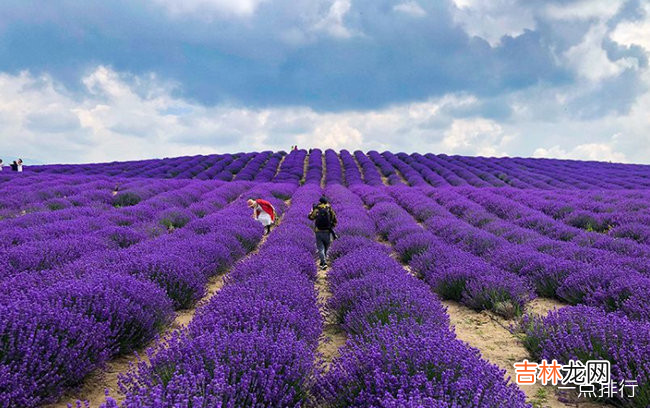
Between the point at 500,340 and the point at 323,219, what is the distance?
3.38 meters

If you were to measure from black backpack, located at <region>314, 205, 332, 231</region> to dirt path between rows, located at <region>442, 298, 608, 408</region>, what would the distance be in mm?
2389

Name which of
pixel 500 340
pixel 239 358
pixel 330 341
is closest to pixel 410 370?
pixel 239 358

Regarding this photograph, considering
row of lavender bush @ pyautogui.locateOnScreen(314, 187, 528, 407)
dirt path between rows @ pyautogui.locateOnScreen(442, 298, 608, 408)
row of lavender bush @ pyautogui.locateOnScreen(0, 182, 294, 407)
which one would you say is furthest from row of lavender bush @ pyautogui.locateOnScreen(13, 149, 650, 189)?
row of lavender bush @ pyautogui.locateOnScreen(314, 187, 528, 407)

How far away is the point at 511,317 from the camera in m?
3.90

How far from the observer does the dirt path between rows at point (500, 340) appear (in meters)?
2.48

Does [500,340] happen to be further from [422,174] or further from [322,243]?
[422,174]

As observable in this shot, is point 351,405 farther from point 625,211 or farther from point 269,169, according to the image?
point 269,169

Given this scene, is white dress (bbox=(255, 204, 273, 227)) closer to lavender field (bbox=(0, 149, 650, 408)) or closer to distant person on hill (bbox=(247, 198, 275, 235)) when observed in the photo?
distant person on hill (bbox=(247, 198, 275, 235))

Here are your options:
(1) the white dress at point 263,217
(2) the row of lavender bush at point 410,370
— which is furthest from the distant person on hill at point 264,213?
(2) the row of lavender bush at point 410,370

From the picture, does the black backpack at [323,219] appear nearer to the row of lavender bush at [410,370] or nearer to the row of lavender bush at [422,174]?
the row of lavender bush at [410,370]

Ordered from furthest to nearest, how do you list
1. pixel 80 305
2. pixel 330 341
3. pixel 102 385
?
1. pixel 330 341
2. pixel 80 305
3. pixel 102 385

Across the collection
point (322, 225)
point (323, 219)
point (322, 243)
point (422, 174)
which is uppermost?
point (422, 174)

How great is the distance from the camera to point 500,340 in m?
3.42

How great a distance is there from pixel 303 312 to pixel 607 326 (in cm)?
201
